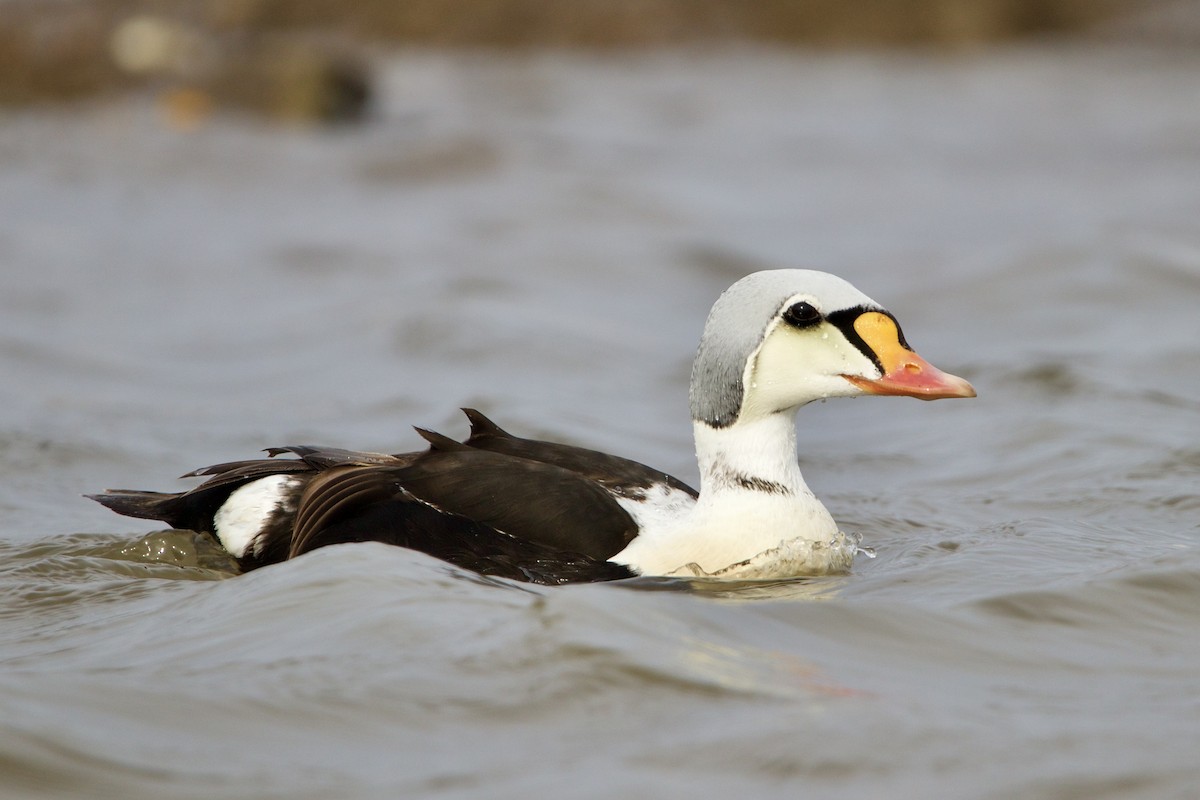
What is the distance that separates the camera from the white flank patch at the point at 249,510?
204 inches

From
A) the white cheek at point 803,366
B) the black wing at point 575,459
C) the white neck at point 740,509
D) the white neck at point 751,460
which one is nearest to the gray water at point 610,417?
the white neck at point 740,509

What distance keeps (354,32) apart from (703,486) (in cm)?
1991

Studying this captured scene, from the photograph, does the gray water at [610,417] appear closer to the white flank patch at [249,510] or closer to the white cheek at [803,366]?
the white flank patch at [249,510]

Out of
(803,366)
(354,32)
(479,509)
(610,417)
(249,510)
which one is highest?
(354,32)

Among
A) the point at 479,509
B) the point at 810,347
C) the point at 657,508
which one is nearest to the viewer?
the point at 479,509

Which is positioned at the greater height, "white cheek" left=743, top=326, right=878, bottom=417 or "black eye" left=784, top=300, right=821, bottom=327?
"black eye" left=784, top=300, right=821, bottom=327

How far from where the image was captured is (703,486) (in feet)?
16.6

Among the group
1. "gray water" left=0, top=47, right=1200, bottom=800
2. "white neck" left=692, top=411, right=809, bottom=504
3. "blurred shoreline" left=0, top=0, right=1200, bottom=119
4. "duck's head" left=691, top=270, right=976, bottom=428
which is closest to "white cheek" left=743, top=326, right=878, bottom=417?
"duck's head" left=691, top=270, right=976, bottom=428

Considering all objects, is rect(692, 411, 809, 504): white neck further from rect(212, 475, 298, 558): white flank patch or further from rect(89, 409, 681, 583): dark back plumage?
rect(212, 475, 298, 558): white flank patch

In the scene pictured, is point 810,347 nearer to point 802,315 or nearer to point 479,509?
point 802,315

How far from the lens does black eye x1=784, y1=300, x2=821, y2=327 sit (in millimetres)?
4836

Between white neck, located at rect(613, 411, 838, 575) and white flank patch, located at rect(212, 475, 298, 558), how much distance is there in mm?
1186

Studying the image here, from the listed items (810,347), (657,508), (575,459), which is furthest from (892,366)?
(575,459)

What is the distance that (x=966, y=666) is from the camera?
412cm
